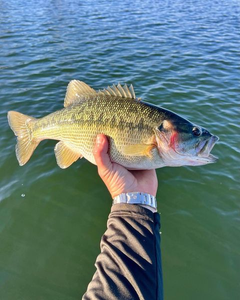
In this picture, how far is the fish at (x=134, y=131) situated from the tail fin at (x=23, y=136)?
34.7 inches

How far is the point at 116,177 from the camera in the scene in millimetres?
3018

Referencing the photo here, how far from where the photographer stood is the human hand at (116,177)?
2.91 metres

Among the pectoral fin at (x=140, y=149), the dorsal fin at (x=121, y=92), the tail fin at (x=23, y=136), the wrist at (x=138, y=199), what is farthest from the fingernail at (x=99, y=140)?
the tail fin at (x=23, y=136)

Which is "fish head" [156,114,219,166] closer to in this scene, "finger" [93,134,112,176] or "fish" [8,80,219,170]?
"fish" [8,80,219,170]

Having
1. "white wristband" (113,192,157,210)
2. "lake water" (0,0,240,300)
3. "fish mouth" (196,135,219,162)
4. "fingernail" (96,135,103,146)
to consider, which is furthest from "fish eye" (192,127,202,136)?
"lake water" (0,0,240,300)

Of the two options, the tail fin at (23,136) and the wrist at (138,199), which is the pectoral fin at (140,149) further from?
the tail fin at (23,136)

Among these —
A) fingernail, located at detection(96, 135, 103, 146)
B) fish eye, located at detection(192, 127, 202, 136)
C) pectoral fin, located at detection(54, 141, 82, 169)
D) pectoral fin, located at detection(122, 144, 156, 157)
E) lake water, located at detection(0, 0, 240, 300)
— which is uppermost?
fish eye, located at detection(192, 127, 202, 136)

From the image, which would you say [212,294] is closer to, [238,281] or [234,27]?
[238,281]

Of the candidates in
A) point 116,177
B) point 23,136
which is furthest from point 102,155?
point 23,136

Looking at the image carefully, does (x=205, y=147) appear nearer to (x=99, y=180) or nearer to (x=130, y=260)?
(x=130, y=260)

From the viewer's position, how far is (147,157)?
3199 mm

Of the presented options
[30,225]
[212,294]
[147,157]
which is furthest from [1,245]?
[212,294]

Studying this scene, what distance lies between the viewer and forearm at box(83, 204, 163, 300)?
1.80 m

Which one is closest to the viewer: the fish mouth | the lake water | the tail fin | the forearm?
the forearm
